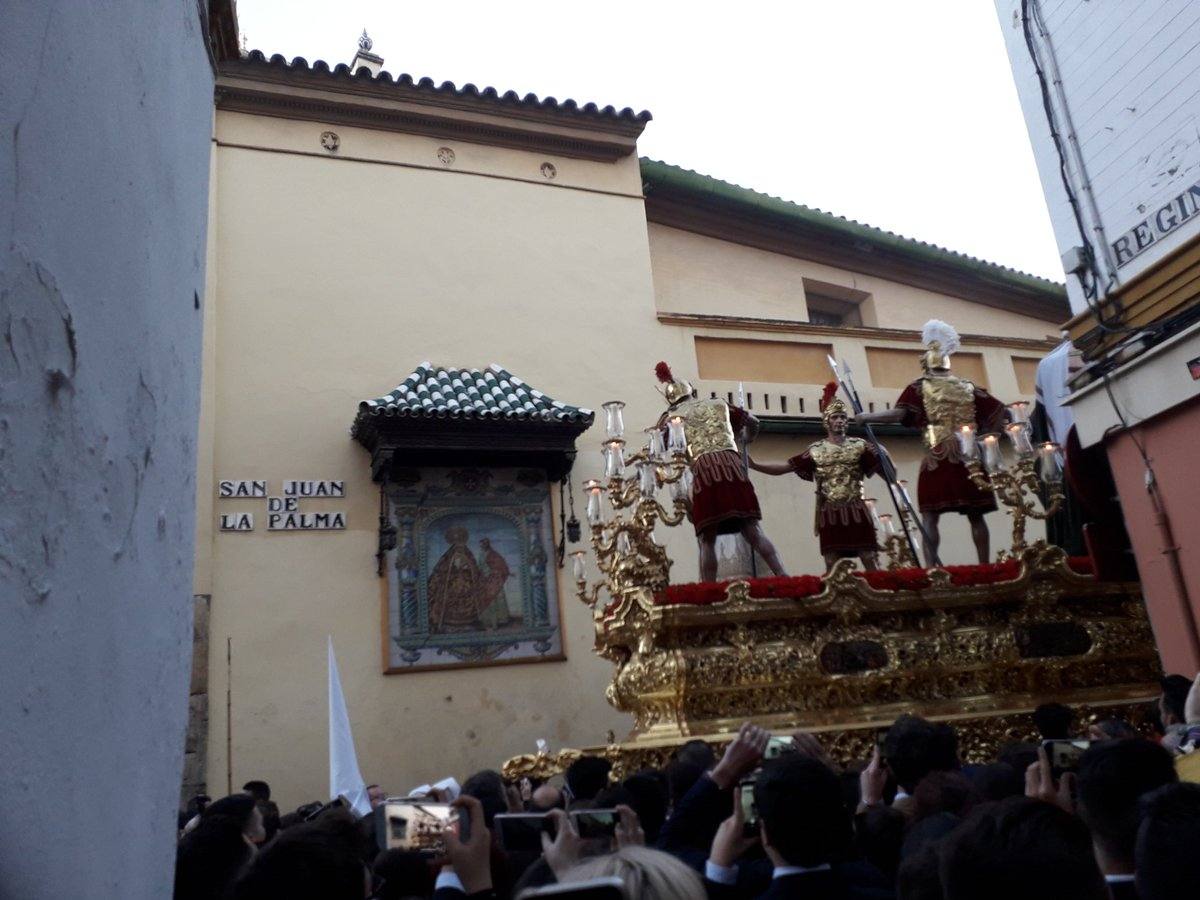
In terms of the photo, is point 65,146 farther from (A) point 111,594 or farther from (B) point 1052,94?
(B) point 1052,94

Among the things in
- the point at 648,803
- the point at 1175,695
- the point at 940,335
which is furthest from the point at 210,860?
the point at 940,335

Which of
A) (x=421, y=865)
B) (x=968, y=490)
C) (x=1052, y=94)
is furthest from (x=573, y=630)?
(x=421, y=865)

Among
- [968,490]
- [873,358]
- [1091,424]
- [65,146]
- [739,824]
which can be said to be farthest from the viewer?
[873,358]

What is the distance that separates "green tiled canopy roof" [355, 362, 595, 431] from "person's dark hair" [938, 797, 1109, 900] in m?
8.46

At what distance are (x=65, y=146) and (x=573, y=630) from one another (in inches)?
352

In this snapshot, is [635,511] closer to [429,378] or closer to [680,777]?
[429,378]

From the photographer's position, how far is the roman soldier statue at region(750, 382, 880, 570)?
31.0 feet

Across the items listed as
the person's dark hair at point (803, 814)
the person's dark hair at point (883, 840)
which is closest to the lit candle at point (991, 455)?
the person's dark hair at point (883, 840)

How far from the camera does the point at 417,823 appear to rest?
8.92 ft

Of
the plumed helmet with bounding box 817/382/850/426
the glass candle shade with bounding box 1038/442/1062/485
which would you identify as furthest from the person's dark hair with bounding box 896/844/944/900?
the plumed helmet with bounding box 817/382/850/426

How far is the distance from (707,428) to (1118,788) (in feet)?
22.8

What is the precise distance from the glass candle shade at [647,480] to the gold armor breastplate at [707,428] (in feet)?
2.83

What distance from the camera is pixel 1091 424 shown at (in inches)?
262

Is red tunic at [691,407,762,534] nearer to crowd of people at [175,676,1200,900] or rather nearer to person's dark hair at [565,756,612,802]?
person's dark hair at [565,756,612,802]
